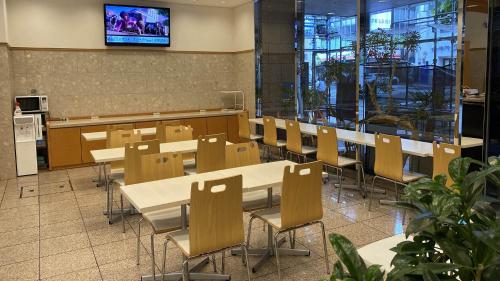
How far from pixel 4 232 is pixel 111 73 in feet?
14.6

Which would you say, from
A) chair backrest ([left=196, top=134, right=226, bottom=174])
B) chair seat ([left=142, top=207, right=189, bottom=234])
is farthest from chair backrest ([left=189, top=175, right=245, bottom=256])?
chair backrest ([left=196, top=134, right=226, bottom=174])

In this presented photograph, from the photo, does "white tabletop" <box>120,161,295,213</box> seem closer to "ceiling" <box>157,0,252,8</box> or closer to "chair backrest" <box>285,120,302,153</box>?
"chair backrest" <box>285,120,302,153</box>

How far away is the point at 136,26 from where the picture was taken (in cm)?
838

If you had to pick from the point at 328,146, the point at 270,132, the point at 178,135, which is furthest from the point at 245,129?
the point at 328,146

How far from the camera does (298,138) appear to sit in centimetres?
634

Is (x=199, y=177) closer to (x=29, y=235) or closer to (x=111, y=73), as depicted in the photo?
(x=29, y=235)

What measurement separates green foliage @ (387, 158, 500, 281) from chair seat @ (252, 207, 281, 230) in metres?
2.10

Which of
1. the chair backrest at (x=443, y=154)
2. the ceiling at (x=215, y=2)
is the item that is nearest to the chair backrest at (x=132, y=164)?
the chair backrest at (x=443, y=154)

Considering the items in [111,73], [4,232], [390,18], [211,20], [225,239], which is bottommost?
[4,232]

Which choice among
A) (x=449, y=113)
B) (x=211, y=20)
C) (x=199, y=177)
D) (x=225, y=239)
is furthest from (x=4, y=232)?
(x=211, y=20)

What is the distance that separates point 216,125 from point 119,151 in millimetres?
4051

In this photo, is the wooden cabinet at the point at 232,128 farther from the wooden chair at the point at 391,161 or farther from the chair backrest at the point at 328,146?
the wooden chair at the point at 391,161

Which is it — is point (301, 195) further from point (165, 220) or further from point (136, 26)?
point (136, 26)

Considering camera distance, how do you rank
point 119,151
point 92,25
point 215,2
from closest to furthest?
1. point 119,151
2. point 92,25
3. point 215,2
